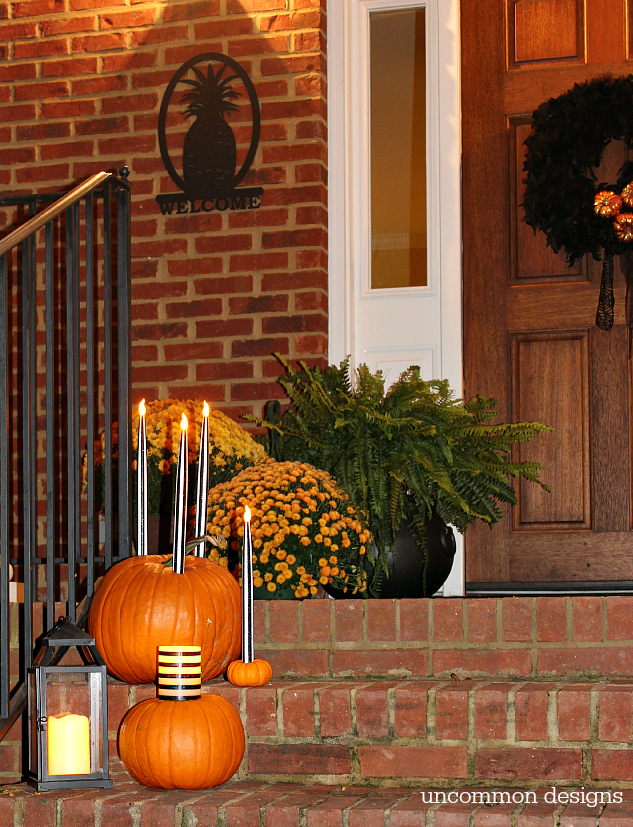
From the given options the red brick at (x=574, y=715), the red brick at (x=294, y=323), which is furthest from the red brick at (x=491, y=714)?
the red brick at (x=294, y=323)

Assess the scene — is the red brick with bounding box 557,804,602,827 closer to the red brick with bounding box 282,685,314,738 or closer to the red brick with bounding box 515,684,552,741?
the red brick with bounding box 515,684,552,741

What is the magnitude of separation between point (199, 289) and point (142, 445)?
4.62 ft

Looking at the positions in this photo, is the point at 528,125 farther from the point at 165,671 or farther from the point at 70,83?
the point at 165,671

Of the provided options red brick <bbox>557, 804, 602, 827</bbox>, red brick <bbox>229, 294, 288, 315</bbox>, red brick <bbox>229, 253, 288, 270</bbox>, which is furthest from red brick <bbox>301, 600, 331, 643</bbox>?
→ red brick <bbox>229, 253, 288, 270</bbox>

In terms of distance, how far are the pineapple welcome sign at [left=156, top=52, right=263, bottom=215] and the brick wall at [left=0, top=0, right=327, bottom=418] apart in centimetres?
3

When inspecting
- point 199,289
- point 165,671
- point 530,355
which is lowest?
point 165,671

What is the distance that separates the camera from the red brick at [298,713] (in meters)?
2.01

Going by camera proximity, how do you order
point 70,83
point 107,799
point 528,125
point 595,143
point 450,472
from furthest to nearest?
1. point 70,83
2. point 528,125
3. point 595,143
4. point 450,472
5. point 107,799

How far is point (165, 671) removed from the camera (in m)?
1.92

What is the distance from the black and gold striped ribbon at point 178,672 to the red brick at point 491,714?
1.84 feet

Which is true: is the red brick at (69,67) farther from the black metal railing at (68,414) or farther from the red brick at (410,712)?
the red brick at (410,712)

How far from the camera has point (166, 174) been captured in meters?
3.54

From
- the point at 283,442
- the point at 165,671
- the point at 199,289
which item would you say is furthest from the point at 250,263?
the point at 165,671

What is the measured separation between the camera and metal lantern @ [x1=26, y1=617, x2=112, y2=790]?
191 centimetres
